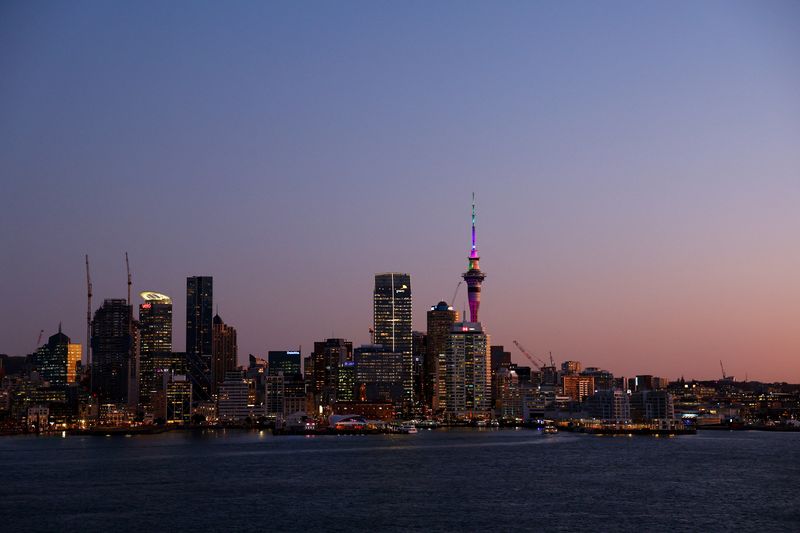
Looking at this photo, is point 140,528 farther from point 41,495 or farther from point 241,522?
point 41,495

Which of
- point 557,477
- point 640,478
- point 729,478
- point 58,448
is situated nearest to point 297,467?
point 557,477

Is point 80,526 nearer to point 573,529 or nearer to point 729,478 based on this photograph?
point 573,529

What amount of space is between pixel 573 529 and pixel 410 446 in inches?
3648

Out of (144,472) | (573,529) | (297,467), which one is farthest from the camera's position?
(297,467)

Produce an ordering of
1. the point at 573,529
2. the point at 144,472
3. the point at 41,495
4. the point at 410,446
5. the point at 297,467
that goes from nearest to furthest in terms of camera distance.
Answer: the point at 573,529 < the point at 41,495 < the point at 144,472 < the point at 297,467 < the point at 410,446

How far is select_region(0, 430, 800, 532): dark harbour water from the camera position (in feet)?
200

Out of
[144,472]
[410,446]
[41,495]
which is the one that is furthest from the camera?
[410,446]

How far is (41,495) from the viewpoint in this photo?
75250 mm

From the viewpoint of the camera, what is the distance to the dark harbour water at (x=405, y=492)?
6091cm

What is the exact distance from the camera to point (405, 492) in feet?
251

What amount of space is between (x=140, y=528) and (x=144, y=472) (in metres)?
39.0

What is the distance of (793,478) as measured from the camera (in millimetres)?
87062

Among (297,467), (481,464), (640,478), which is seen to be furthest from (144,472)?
(640,478)

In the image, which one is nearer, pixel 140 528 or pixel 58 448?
pixel 140 528
